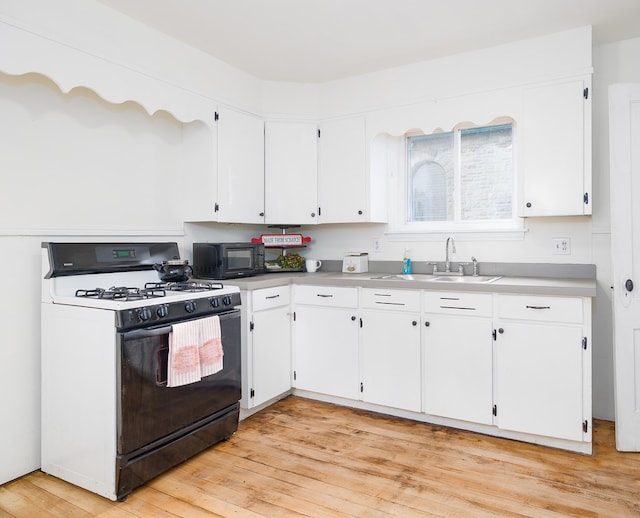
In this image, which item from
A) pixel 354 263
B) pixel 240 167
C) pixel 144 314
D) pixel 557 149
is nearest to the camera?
pixel 144 314

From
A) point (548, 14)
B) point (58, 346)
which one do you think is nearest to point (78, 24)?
point (58, 346)

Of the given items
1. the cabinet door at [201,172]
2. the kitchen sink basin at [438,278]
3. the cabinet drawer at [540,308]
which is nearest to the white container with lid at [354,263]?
the kitchen sink basin at [438,278]

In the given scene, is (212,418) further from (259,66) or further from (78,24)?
(259,66)

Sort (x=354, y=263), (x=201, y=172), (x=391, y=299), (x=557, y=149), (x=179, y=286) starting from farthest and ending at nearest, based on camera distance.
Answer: (x=354, y=263), (x=201, y=172), (x=391, y=299), (x=557, y=149), (x=179, y=286)

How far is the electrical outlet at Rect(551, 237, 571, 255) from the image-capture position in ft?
10.0

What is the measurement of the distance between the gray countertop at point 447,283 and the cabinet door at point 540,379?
20 centimetres

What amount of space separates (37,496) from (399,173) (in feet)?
10.2

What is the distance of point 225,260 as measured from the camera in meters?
3.18

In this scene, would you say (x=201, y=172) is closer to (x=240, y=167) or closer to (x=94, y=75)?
(x=240, y=167)

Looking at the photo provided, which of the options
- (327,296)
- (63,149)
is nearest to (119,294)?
(63,149)

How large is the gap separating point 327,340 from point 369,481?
115cm

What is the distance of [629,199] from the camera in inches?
102

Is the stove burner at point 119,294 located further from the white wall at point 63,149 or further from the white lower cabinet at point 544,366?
the white lower cabinet at point 544,366

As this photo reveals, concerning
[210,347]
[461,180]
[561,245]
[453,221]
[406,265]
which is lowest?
[210,347]
